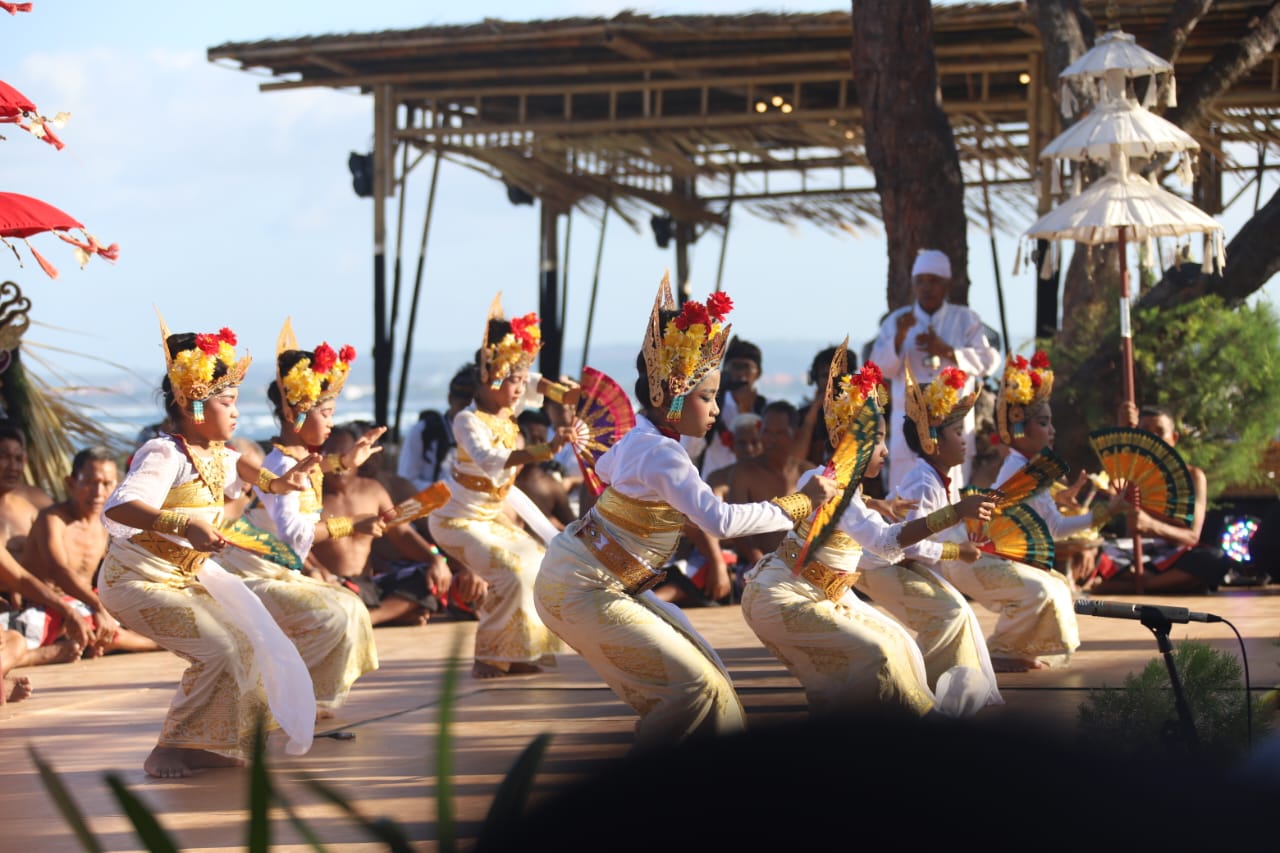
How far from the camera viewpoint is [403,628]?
860cm

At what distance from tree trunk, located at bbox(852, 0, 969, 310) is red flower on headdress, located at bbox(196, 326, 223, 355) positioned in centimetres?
570

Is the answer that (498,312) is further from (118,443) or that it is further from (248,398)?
(248,398)

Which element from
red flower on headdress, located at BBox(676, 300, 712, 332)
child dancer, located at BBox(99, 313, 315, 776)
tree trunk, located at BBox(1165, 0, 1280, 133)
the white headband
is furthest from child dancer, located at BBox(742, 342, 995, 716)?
tree trunk, located at BBox(1165, 0, 1280, 133)

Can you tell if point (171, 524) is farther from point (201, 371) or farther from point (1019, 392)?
point (1019, 392)

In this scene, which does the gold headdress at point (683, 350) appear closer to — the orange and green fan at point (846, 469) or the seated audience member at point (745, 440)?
the orange and green fan at point (846, 469)

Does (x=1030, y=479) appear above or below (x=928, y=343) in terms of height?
below

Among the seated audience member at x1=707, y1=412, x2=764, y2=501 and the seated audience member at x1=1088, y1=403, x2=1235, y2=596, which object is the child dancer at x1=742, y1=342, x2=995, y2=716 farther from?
the seated audience member at x1=1088, y1=403, x2=1235, y2=596

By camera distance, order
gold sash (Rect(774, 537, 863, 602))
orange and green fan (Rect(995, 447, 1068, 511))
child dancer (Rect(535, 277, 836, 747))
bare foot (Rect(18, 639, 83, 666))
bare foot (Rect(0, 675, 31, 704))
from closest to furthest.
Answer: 1. child dancer (Rect(535, 277, 836, 747))
2. gold sash (Rect(774, 537, 863, 602))
3. orange and green fan (Rect(995, 447, 1068, 511))
4. bare foot (Rect(0, 675, 31, 704))
5. bare foot (Rect(18, 639, 83, 666))

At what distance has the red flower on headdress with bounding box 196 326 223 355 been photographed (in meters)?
5.31

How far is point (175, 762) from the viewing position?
506cm

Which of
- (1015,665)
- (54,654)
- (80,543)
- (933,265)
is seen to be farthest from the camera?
(933,265)

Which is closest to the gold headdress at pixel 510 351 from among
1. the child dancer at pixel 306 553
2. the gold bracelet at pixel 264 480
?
the child dancer at pixel 306 553

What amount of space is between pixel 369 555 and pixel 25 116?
4.15 meters

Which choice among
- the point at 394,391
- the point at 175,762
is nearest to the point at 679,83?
the point at 175,762
